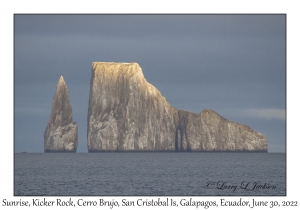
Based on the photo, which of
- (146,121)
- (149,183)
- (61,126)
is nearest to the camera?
(149,183)

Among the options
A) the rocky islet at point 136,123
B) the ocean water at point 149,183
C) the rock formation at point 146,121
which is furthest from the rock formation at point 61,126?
the ocean water at point 149,183

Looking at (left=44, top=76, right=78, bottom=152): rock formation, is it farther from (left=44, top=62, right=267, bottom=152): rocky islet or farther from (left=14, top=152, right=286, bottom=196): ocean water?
(left=14, top=152, right=286, bottom=196): ocean water

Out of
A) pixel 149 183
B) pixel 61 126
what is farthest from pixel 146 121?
pixel 149 183

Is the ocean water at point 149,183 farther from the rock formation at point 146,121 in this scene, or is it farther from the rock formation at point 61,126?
the rock formation at point 146,121

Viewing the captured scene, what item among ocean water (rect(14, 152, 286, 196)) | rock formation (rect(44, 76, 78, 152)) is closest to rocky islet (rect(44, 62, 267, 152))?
rock formation (rect(44, 76, 78, 152))

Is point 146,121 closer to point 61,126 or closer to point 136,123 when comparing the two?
point 136,123
